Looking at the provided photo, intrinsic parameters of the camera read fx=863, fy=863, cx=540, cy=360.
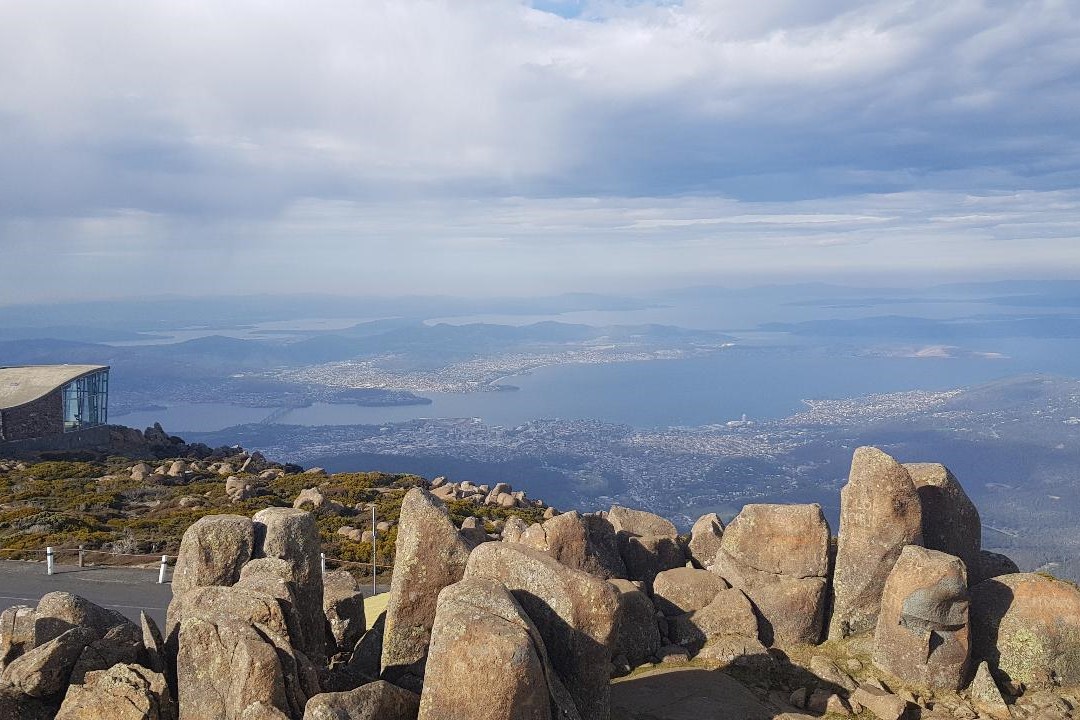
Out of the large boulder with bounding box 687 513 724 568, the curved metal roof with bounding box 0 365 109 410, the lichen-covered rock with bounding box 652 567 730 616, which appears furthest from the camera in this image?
the curved metal roof with bounding box 0 365 109 410

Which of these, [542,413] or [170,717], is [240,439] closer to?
[542,413]

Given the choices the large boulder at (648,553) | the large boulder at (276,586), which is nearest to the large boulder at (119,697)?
the large boulder at (276,586)

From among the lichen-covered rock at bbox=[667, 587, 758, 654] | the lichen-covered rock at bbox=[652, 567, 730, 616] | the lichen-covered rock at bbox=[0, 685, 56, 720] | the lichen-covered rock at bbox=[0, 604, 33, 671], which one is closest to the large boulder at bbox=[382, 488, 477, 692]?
the lichen-covered rock at bbox=[0, 685, 56, 720]

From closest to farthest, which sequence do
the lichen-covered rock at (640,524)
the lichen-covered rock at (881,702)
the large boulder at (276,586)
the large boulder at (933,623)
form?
the large boulder at (276,586) < the lichen-covered rock at (881,702) < the large boulder at (933,623) < the lichen-covered rock at (640,524)

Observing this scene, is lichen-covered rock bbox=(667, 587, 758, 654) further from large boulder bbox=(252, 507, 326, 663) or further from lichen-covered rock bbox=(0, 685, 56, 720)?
lichen-covered rock bbox=(0, 685, 56, 720)

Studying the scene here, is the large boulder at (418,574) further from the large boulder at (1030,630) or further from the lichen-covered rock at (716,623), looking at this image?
the large boulder at (1030,630)

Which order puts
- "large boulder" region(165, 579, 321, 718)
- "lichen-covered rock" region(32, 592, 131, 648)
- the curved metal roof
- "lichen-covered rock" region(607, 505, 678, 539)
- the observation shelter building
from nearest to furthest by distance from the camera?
"large boulder" region(165, 579, 321, 718), "lichen-covered rock" region(32, 592, 131, 648), "lichen-covered rock" region(607, 505, 678, 539), the observation shelter building, the curved metal roof

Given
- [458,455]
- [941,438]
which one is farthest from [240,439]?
[941,438]
